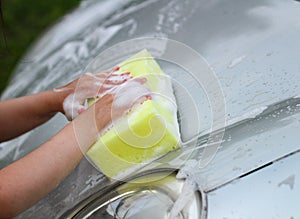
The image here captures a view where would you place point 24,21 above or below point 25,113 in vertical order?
above

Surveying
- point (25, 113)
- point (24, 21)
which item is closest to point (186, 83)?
point (25, 113)

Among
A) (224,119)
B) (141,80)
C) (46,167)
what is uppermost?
(141,80)

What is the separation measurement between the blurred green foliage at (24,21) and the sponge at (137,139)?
1570mm

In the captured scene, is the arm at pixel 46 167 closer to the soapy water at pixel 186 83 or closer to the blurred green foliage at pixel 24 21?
the soapy water at pixel 186 83

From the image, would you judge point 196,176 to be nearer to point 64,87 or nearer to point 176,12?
point 64,87

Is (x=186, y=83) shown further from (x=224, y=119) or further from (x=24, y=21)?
(x=24, y=21)

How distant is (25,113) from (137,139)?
18.8 inches

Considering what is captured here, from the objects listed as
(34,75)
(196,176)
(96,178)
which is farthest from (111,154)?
(34,75)

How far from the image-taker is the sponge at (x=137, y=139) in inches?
49.4

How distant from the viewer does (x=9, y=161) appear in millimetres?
1611

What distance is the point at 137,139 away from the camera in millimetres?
1264

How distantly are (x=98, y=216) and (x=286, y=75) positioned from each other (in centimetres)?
50

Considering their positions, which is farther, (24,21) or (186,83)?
(24,21)

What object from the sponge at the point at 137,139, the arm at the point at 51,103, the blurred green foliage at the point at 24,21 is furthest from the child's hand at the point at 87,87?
the blurred green foliage at the point at 24,21
